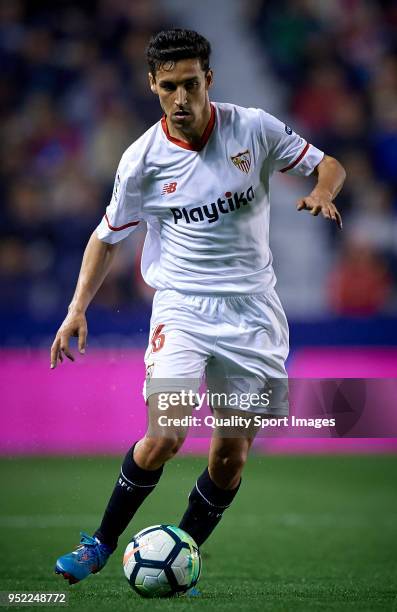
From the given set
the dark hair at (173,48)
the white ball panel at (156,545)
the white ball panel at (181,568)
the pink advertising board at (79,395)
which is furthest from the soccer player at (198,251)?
the pink advertising board at (79,395)

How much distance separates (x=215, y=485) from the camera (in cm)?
466

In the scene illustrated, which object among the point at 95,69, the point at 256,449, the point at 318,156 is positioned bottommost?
the point at 256,449

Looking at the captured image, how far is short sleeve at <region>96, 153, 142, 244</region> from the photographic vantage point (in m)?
4.55

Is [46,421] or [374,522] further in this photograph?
[46,421]

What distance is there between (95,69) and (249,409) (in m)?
8.67

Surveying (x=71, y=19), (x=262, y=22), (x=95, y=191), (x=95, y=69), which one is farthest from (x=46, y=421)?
(x=262, y=22)

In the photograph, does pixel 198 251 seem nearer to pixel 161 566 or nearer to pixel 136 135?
pixel 161 566

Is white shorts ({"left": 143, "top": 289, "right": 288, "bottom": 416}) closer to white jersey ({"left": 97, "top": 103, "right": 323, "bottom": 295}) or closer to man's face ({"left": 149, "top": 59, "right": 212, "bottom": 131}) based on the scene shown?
white jersey ({"left": 97, "top": 103, "right": 323, "bottom": 295})

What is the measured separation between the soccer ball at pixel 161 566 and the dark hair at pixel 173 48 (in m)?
1.92

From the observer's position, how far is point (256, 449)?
9883 millimetres

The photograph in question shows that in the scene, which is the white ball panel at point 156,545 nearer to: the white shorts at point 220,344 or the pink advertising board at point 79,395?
the white shorts at point 220,344

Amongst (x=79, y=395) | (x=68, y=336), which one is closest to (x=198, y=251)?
(x=68, y=336)

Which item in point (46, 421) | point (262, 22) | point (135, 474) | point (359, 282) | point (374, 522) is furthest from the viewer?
point (262, 22)

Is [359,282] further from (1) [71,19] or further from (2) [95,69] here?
(1) [71,19]
